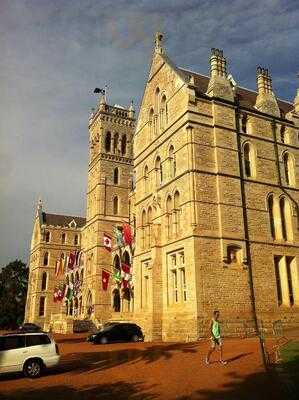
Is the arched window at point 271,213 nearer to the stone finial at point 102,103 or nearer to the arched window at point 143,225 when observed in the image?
the arched window at point 143,225

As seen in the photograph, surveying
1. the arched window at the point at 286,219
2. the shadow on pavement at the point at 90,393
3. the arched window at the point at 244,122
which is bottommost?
the shadow on pavement at the point at 90,393

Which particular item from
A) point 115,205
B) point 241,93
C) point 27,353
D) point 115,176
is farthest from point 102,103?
point 27,353

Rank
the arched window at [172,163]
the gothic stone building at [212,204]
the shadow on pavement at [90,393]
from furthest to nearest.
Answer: the arched window at [172,163], the gothic stone building at [212,204], the shadow on pavement at [90,393]

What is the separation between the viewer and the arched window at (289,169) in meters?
32.2

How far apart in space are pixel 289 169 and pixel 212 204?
897 cm

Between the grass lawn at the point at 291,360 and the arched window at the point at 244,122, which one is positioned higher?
the arched window at the point at 244,122

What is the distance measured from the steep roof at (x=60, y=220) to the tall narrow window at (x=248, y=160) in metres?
60.8

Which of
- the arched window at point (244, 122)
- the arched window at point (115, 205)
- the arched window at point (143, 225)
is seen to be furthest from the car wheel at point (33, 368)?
the arched window at point (115, 205)

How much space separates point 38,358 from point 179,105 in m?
20.3

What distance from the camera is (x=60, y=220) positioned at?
89938mm

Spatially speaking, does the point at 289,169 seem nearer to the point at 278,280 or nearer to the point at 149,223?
the point at 278,280

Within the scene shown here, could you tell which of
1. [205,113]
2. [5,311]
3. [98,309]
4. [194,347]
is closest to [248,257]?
[194,347]

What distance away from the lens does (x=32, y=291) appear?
8044 cm

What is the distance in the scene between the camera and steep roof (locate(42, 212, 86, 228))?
87.6m
